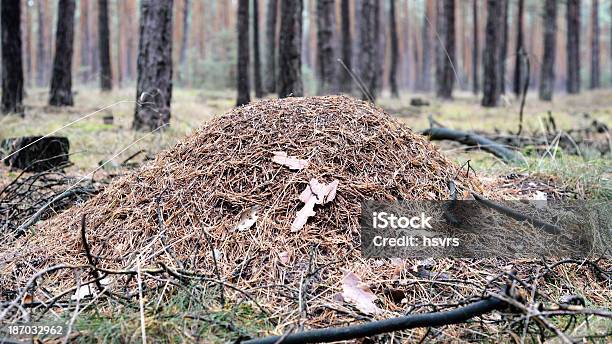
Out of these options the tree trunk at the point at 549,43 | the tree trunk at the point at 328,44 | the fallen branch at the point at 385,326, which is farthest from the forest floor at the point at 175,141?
the tree trunk at the point at 549,43

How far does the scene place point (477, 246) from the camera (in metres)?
2.31

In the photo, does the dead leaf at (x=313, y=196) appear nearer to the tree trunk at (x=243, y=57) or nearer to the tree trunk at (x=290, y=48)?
the tree trunk at (x=290, y=48)

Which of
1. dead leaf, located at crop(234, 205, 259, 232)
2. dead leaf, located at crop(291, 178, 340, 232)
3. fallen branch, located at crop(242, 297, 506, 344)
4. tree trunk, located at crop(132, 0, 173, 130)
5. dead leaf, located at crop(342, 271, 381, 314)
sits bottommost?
dead leaf, located at crop(342, 271, 381, 314)

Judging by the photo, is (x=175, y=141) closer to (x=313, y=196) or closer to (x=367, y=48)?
(x=313, y=196)

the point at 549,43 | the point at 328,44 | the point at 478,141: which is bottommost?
the point at 478,141

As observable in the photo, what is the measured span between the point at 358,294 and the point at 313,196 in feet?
1.77

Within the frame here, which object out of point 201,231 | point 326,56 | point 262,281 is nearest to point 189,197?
point 201,231

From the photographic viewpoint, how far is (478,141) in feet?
15.8

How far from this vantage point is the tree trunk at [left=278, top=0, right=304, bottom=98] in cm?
745

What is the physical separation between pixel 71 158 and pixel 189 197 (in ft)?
10.5

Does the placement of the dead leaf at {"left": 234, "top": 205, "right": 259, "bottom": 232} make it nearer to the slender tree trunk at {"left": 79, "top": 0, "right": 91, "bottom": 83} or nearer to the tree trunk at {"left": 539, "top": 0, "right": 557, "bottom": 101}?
the tree trunk at {"left": 539, "top": 0, "right": 557, "bottom": 101}

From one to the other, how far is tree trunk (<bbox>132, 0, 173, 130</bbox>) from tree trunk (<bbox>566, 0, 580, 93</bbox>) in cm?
1711

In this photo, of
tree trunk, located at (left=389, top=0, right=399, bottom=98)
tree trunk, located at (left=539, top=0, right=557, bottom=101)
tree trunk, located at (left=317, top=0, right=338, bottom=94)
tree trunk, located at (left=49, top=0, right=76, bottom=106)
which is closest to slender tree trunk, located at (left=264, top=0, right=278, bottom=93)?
tree trunk, located at (left=389, top=0, right=399, bottom=98)

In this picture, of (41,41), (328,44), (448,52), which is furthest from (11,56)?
(41,41)
